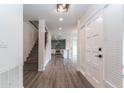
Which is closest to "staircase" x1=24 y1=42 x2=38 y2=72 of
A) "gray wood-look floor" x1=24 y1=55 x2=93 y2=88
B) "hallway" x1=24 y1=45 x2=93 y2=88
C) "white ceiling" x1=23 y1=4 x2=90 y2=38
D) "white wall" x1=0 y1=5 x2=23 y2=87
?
"hallway" x1=24 y1=45 x2=93 y2=88

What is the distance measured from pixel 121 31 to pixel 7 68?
195 cm

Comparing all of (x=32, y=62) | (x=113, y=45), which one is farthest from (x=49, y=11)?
(x=32, y=62)

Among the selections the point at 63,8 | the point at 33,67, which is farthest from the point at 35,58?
the point at 63,8

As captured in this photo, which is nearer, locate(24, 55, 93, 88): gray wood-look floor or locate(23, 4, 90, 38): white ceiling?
locate(24, 55, 93, 88): gray wood-look floor

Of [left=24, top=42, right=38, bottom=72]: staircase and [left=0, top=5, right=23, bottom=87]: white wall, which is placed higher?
[left=0, top=5, right=23, bottom=87]: white wall

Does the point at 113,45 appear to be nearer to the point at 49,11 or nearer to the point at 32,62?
the point at 49,11

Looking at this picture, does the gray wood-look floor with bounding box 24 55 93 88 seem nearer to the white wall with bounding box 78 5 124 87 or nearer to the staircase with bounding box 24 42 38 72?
the staircase with bounding box 24 42 38 72

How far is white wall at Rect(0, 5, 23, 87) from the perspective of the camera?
2.11m

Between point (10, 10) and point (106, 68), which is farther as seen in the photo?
point (106, 68)

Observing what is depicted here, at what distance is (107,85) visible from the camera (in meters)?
2.80

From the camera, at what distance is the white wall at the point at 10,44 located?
6.91ft

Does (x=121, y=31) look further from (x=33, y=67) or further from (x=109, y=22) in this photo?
(x=33, y=67)

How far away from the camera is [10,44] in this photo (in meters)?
2.45
